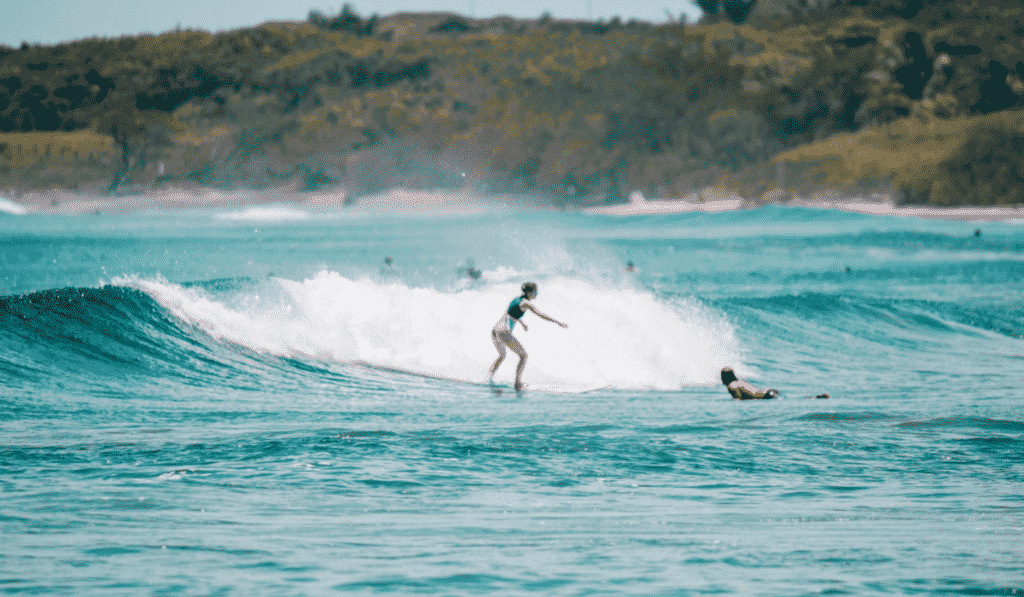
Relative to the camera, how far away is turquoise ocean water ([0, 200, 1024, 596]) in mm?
7355

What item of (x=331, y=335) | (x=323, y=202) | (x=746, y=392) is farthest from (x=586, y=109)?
(x=746, y=392)

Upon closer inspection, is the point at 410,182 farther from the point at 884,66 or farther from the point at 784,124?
the point at 884,66

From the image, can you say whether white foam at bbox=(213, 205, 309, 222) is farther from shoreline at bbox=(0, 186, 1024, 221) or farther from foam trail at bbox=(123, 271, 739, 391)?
foam trail at bbox=(123, 271, 739, 391)

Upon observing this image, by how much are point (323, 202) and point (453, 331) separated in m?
140

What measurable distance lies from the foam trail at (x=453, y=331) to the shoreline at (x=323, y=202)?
97786 millimetres

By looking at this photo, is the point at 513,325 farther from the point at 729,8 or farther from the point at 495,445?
the point at 729,8

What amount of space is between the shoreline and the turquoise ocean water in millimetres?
99159

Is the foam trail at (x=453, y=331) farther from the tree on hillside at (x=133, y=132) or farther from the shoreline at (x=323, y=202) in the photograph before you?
the tree on hillside at (x=133, y=132)

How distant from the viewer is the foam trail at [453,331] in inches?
696

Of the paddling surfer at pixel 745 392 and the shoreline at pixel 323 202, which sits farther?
the shoreline at pixel 323 202

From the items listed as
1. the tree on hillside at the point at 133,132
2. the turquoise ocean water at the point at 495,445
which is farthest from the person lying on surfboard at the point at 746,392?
the tree on hillside at the point at 133,132

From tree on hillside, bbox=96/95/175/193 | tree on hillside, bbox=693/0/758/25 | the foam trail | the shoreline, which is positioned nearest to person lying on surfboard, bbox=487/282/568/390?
the foam trail

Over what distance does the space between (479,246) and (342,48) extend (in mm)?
138900

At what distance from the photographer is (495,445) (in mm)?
11086
